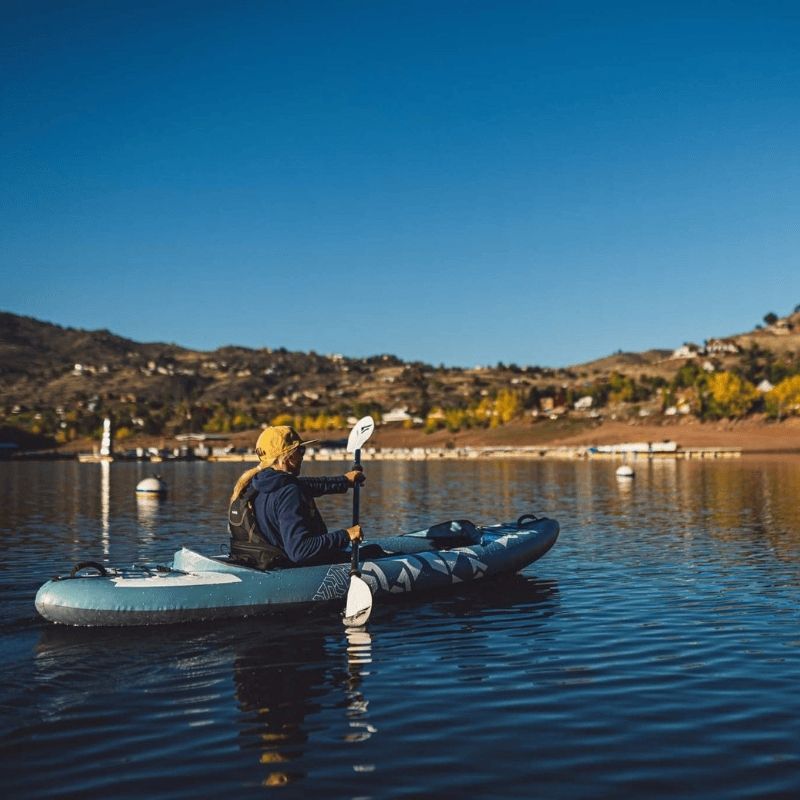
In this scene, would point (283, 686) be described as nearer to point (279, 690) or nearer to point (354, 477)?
point (279, 690)

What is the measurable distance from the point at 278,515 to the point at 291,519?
0.78 feet

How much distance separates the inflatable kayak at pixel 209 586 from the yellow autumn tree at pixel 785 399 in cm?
13129

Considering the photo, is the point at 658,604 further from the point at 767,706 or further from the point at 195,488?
the point at 195,488

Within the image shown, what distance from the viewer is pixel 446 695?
1094 centimetres

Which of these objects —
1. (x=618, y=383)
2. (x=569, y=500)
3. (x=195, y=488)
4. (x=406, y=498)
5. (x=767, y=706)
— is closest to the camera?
(x=767, y=706)

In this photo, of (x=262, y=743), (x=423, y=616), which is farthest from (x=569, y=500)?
(x=262, y=743)

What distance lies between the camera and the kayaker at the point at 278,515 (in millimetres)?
14664

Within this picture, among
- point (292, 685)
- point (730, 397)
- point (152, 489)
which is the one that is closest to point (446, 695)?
point (292, 685)

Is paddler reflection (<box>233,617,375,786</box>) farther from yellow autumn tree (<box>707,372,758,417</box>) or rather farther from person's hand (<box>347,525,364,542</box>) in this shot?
yellow autumn tree (<box>707,372,758,417</box>)

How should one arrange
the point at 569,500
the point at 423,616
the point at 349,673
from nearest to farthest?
the point at 349,673 < the point at 423,616 < the point at 569,500

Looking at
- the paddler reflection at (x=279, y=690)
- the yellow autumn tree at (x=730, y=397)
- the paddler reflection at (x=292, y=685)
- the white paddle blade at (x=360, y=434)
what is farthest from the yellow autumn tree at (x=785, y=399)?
the paddler reflection at (x=279, y=690)

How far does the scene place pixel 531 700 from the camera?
10680 mm

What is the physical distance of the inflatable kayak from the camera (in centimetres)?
1436

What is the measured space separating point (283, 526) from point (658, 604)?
715 centimetres
